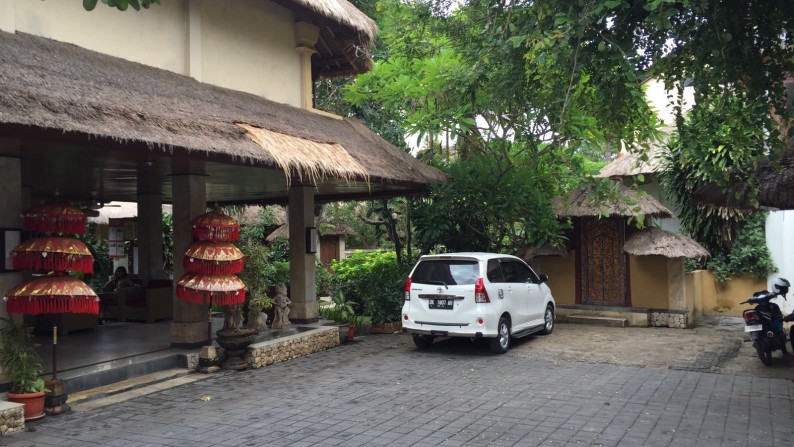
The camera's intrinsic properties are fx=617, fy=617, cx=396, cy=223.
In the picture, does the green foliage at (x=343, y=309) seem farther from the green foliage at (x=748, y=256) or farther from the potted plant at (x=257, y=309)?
the green foliage at (x=748, y=256)

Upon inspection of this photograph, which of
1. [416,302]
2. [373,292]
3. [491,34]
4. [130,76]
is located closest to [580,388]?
[416,302]

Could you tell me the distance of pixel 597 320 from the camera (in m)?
14.0

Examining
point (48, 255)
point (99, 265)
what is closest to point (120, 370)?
point (48, 255)

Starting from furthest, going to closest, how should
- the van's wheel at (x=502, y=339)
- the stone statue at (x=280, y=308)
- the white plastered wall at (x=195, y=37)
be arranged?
the stone statue at (x=280, y=308) → the van's wheel at (x=502, y=339) → the white plastered wall at (x=195, y=37)

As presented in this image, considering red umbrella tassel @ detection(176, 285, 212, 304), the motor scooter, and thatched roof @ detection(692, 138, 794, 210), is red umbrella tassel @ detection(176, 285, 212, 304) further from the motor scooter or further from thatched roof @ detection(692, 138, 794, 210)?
the motor scooter

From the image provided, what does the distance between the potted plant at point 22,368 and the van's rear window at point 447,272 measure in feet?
19.1

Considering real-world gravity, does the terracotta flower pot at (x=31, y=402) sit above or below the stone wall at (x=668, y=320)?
above

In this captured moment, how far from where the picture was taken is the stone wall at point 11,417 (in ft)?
19.8

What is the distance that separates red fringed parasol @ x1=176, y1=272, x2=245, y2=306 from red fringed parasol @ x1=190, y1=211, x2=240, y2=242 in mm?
554

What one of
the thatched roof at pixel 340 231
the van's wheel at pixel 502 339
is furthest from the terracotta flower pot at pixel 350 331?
the thatched roof at pixel 340 231

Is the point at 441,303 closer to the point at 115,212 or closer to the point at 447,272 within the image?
the point at 447,272

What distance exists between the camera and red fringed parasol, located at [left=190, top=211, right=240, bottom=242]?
28.6 feet

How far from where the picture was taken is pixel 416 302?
10477 millimetres

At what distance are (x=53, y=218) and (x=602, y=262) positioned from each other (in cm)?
1163
